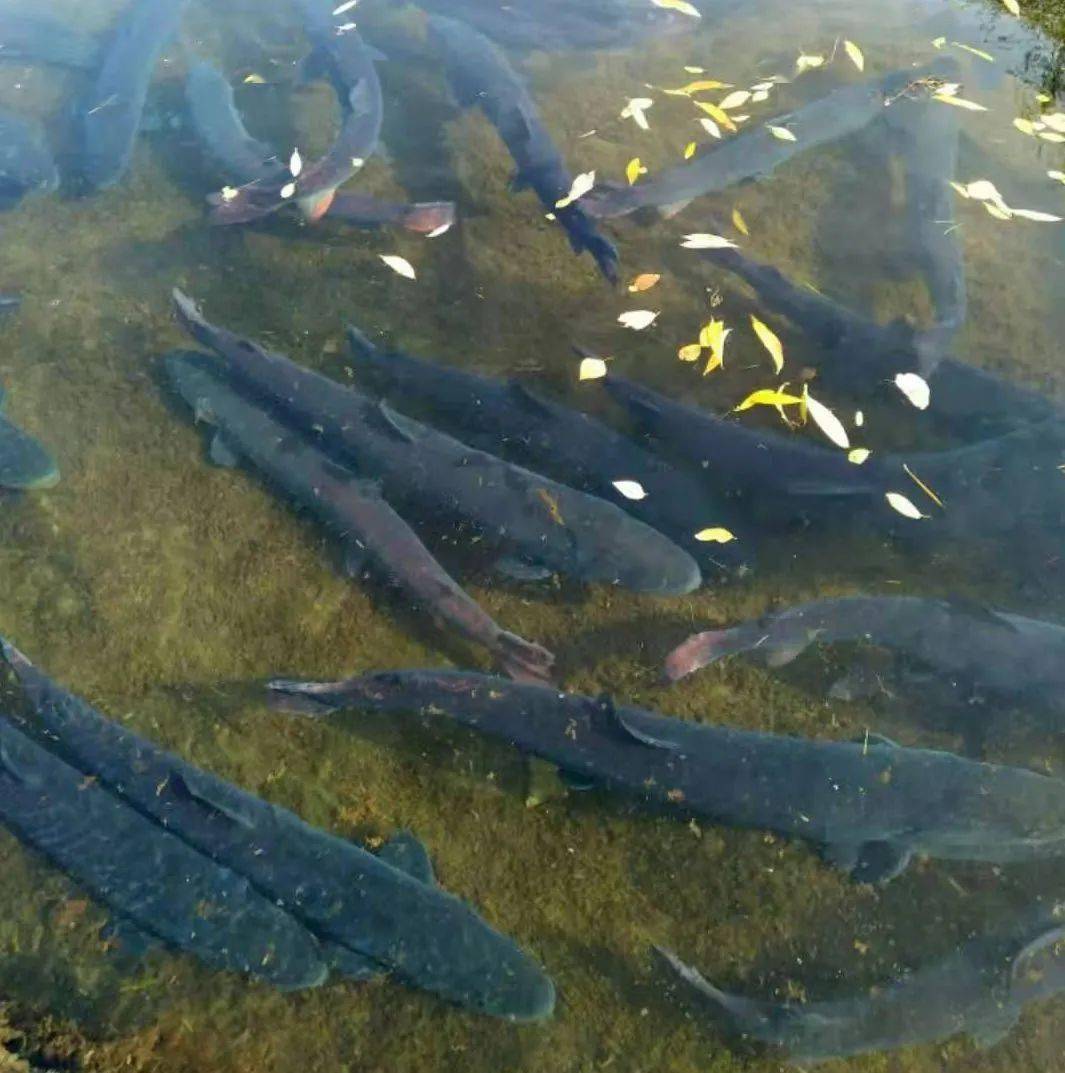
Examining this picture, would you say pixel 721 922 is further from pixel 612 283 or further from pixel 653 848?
pixel 612 283

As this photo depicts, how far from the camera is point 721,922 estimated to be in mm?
4328

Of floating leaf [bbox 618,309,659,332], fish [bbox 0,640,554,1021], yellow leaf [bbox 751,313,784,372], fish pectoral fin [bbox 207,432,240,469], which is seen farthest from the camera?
floating leaf [bbox 618,309,659,332]

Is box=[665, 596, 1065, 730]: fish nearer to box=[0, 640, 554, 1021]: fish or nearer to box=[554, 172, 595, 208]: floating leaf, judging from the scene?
box=[0, 640, 554, 1021]: fish

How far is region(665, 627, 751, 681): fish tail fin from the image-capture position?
486 centimetres

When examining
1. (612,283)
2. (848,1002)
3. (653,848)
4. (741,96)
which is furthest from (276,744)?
(741,96)

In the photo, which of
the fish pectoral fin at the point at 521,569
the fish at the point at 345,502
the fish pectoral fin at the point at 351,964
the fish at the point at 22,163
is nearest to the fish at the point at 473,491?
the fish pectoral fin at the point at 521,569

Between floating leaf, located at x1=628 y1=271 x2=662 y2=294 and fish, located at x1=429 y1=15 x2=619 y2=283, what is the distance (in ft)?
0.50

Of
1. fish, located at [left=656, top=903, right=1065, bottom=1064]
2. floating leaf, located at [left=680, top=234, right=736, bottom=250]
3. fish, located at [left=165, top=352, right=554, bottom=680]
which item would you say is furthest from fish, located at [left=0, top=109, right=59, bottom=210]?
fish, located at [left=656, top=903, right=1065, bottom=1064]

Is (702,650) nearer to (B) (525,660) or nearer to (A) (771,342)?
(B) (525,660)

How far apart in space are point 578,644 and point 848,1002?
7.21 feet

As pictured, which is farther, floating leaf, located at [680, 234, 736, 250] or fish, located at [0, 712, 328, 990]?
floating leaf, located at [680, 234, 736, 250]

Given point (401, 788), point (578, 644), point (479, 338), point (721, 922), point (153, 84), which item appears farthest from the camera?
point (153, 84)

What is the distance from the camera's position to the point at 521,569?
17.3 feet

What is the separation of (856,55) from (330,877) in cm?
867
